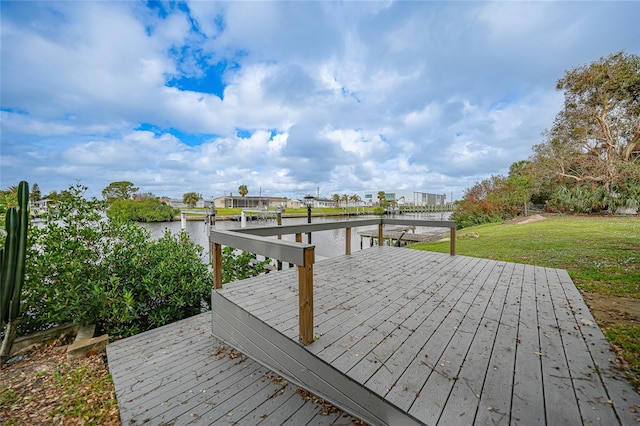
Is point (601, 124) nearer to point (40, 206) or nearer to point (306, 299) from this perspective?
point (306, 299)

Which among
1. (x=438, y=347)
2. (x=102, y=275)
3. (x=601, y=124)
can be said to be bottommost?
(x=438, y=347)

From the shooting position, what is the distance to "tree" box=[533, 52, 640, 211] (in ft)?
46.4

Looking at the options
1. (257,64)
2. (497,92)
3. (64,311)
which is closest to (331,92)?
(257,64)

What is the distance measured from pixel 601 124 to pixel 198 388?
23608mm

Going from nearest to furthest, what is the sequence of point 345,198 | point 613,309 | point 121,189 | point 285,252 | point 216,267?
point 285,252 → point 613,309 → point 216,267 → point 121,189 → point 345,198

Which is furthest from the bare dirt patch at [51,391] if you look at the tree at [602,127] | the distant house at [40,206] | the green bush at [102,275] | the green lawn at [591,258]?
the tree at [602,127]

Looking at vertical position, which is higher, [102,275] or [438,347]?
[102,275]

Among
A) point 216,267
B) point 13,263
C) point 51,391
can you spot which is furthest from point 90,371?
point 216,267

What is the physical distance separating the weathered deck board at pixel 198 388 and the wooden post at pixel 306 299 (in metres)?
0.42

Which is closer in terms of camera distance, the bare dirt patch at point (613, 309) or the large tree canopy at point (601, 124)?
the bare dirt patch at point (613, 309)

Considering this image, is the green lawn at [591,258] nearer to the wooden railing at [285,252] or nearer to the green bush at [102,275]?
the wooden railing at [285,252]

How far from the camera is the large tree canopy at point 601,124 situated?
14133 millimetres

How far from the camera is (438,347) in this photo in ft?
5.64

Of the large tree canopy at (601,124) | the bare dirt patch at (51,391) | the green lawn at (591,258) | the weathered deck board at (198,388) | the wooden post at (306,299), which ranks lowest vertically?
the bare dirt patch at (51,391)
